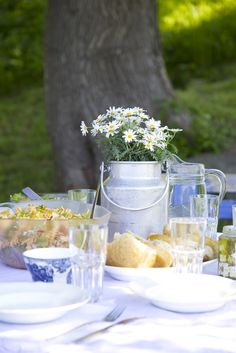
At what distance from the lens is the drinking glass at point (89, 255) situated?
5.81 feet

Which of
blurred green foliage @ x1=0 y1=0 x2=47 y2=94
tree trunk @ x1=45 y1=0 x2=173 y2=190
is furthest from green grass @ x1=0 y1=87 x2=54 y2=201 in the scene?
tree trunk @ x1=45 y1=0 x2=173 y2=190

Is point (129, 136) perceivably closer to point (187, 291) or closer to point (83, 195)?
point (83, 195)

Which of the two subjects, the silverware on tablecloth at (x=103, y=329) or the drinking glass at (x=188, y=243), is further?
the drinking glass at (x=188, y=243)

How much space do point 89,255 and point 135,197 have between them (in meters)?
0.51

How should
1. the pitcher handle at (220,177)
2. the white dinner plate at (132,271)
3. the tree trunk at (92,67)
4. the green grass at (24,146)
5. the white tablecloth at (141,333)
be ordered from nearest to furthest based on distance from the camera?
the white tablecloth at (141,333) < the white dinner plate at (132,271) < the pitcher handle at (220,177) < the tree trunk at (92,67) < the green grass at (24,146)

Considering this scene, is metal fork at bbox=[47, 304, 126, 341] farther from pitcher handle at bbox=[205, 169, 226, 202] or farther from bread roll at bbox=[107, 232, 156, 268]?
pitcher handle at bbox=[205, 169, 226, 202]

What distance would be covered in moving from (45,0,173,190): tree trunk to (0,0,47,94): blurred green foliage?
3.13m

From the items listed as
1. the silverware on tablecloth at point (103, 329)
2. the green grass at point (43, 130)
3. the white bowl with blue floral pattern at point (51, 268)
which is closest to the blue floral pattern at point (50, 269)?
the white bowl with blue floral pattern at point (51, 268)

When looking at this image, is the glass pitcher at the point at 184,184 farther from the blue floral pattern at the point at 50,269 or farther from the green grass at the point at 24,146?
the green grass at the point at 24,146

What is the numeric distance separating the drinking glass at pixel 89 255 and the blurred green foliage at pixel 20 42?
7.69m

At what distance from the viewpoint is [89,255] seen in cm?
179

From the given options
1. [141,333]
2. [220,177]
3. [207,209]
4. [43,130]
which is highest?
[43,130]

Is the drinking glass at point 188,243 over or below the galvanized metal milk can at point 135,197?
below

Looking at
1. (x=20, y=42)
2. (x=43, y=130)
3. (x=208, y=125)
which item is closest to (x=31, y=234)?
(x=208, y=125)
